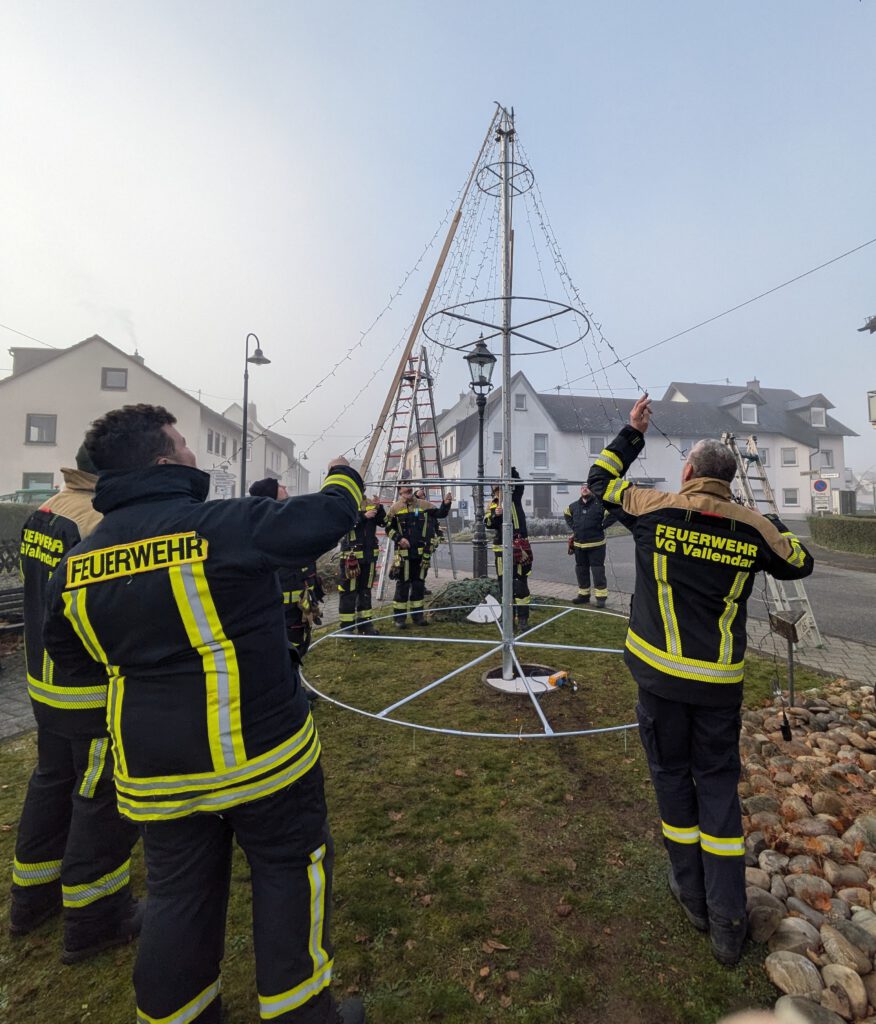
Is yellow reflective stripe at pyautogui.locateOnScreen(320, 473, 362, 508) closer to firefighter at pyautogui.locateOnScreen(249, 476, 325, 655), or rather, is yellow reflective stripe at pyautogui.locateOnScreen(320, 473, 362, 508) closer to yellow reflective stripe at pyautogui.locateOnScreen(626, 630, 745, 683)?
yellow reflective stripe at pyautogui.locateOnScreen(626, 630, 745, 683)

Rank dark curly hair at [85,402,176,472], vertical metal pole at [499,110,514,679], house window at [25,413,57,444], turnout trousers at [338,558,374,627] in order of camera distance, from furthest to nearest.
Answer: house window at [25,413,57,444]
turnout trousers at [338,558,374,627]
vertical metal pole at [499,110,514,679]
dark curly hair at [85,402,176,472]

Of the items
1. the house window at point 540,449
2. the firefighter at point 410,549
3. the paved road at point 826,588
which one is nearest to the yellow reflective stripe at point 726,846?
the firefighter at point 410,549

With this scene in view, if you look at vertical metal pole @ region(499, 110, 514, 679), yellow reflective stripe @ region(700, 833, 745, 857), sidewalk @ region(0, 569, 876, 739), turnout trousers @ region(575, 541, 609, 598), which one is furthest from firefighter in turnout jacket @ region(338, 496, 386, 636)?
yellow reflective stripe @ region(700, 833, 745, 857)

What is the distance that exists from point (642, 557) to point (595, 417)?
33.0 metres

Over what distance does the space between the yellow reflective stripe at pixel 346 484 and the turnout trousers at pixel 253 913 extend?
0.96 m

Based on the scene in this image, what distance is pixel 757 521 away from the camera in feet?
7.99

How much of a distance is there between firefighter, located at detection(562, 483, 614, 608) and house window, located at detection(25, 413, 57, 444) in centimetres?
2944

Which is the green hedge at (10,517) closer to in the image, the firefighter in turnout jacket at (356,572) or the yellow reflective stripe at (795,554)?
the firefighter in turnout jacket at (356,572)

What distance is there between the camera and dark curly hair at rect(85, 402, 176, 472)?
68.6 inches

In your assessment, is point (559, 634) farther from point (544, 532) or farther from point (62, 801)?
point (544, 532)

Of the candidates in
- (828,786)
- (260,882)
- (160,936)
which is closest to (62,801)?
(160,936)

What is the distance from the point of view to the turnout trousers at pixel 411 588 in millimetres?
8094

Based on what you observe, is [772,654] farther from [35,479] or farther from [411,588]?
[35,479]

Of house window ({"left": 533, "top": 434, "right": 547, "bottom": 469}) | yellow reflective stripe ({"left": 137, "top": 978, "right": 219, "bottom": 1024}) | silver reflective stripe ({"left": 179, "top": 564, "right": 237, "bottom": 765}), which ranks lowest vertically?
yellow reflective stripe ({"left": 137, "top": 978, "right": 219, "bottom": 1024})
